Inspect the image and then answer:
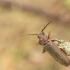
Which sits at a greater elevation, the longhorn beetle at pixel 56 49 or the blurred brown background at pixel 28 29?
the longhorn beetle at pixel 56 49

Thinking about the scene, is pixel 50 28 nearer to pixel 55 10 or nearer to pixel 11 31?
pixel 55 10

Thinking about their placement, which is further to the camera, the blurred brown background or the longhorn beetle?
the blurred brown background

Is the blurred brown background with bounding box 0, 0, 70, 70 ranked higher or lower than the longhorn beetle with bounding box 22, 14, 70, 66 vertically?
lower

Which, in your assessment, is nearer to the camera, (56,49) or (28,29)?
(56,49)

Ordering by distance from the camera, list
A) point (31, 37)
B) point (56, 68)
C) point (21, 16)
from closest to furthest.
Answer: point (56, 68)
point (31, 37)
point (21, 16)

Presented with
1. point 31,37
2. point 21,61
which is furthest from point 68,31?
point 21,61

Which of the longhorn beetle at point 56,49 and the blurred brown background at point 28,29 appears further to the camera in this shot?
the blurred brown background at point 28,29

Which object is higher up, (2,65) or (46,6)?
(46,6)

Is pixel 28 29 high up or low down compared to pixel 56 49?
down
